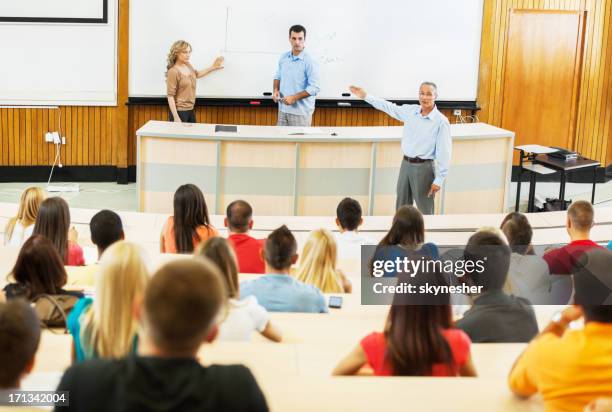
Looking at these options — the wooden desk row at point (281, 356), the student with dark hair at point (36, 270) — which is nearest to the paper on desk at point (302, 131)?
the student with dark hair at point (36, 270)

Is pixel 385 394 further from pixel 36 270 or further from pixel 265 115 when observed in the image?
pixel 265 115

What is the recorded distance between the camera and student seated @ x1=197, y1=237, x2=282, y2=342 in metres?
3.13

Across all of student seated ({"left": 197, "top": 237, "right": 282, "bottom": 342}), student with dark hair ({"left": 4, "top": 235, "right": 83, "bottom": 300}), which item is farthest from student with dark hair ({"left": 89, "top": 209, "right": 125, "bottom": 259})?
student seated ({"left": 197, "top": 237, "right": 282, "bottom": 342})

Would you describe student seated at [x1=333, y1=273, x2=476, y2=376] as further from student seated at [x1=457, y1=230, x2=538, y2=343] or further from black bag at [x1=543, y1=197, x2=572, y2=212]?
black bag at [x1=543, y1=197, x2=572, y2=212]

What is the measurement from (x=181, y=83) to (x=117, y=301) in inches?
259

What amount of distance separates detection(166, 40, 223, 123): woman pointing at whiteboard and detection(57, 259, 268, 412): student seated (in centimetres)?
728

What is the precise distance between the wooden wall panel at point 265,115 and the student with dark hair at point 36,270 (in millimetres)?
6344

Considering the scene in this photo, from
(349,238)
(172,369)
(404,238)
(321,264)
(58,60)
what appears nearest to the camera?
(172,369)

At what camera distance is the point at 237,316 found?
3.14m

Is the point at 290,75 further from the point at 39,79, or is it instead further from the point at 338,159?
the point at 39,79

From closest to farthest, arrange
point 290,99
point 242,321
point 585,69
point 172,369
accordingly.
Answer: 1. point 172,369
2. point 242,321
3. point 290,99
4. point 585,69

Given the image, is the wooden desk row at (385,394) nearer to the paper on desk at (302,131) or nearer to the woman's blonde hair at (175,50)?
the paper on desk at (302,131)

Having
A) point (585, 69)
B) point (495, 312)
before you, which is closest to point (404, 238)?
point (495, 312)

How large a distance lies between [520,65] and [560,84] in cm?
58
